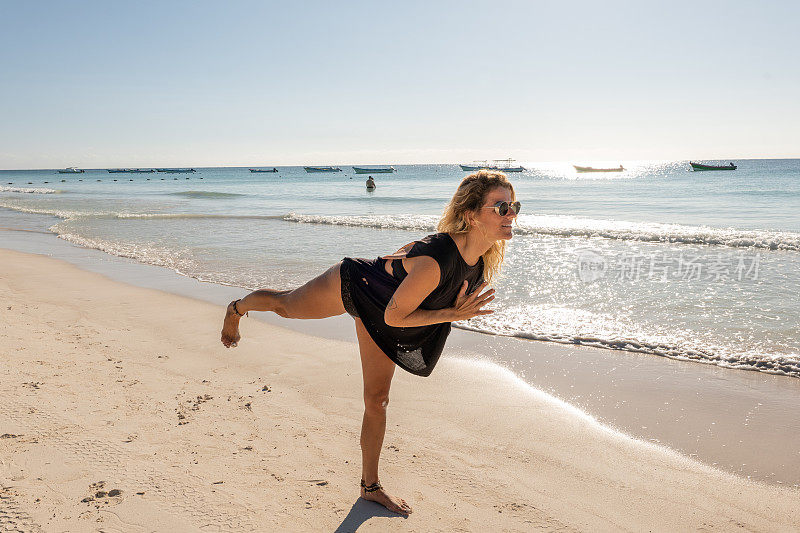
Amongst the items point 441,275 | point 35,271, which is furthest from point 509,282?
point 35,271

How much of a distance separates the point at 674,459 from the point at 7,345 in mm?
6130

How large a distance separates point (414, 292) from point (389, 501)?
1.37 meters

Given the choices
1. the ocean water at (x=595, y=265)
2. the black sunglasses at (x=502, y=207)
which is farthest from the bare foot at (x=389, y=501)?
the ocean water at (x=595, y=265)

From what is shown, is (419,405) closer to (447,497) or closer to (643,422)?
(447,497)

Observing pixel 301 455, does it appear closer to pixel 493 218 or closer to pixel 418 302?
pixel 418 302

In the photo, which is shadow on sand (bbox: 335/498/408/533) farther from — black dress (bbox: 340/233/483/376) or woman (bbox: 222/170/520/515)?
black dress (bbox: 340/233/483/376)

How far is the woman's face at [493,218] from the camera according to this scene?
2680mm

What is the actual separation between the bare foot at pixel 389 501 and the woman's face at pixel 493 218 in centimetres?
162

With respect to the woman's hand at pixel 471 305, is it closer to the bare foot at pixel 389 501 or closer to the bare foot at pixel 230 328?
the bare foot at pixel 389 501

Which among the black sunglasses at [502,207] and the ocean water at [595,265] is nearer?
the black sunglasses at [502,207]

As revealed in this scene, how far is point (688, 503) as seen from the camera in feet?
10.8

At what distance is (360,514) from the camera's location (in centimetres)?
305

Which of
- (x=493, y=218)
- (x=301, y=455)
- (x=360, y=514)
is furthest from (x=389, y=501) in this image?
(x=493, y=218)

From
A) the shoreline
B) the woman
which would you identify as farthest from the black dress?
the shoreline
